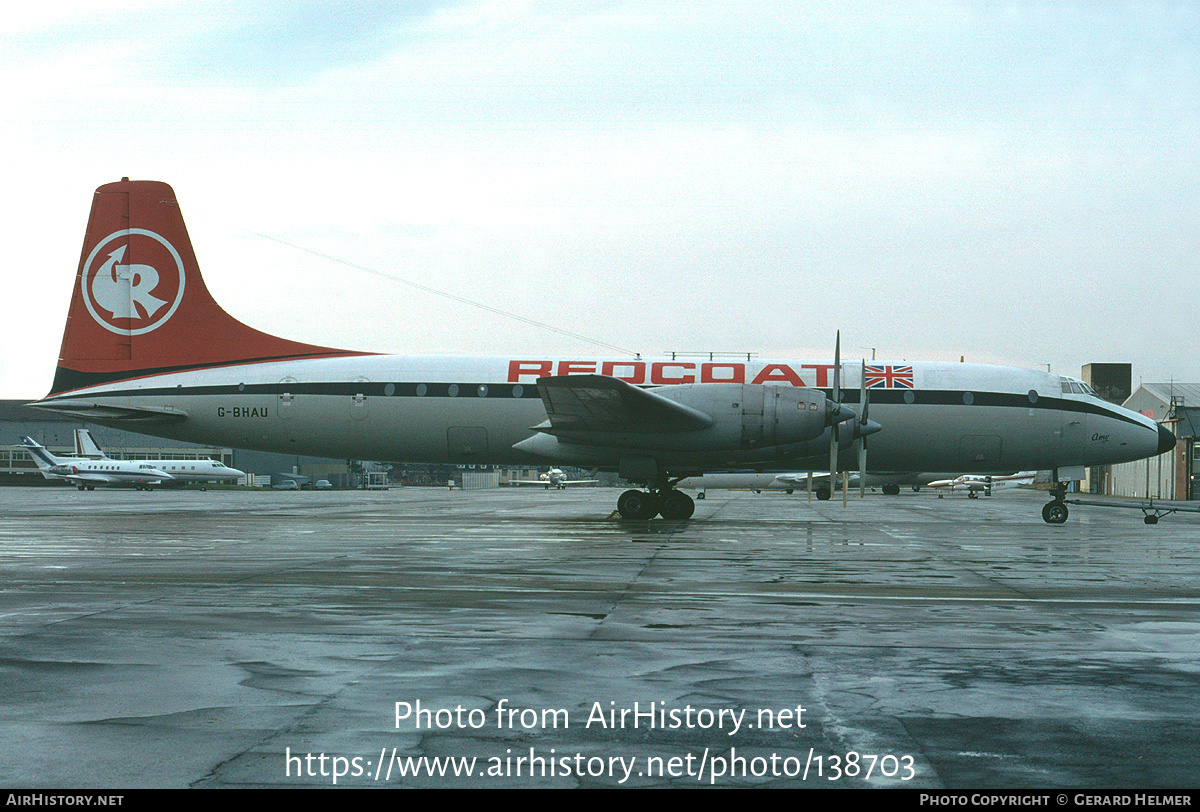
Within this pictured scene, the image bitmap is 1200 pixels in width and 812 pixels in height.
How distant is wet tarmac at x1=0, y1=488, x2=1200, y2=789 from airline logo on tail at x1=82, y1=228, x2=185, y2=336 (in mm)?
16922

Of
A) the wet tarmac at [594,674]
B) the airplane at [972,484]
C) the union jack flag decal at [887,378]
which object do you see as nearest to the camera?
the wet tarmac at [594,674]

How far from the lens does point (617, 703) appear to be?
21.6ft

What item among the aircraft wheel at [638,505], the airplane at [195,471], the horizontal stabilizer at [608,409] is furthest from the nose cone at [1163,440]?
the airplane at [195,471]

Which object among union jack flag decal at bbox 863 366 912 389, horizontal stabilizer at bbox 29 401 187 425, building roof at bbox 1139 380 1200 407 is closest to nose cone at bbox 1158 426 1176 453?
union jack flag decal at bbox 863 366 912 389

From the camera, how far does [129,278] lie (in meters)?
31.5

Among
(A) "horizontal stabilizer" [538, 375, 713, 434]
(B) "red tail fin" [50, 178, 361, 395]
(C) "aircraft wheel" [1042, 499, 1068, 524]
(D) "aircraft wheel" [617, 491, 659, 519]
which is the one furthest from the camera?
(B) "red tail fin" [50, 178, 361, 395]

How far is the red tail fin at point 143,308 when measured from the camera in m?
31.0

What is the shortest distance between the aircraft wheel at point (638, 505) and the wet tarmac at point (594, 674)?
464 inches

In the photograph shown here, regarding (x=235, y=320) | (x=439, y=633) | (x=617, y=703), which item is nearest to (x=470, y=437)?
(x=235, y=320)

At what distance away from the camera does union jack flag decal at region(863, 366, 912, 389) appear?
28.8m

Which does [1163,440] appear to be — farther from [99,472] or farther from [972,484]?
[99,472]

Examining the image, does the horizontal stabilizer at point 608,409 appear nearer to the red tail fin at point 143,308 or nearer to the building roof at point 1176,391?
the red tail fin at point 143,308

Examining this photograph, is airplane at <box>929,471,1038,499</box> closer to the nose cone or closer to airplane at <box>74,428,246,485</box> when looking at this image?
the nose cone

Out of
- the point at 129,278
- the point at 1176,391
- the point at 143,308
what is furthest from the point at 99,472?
the point at 1176,391
